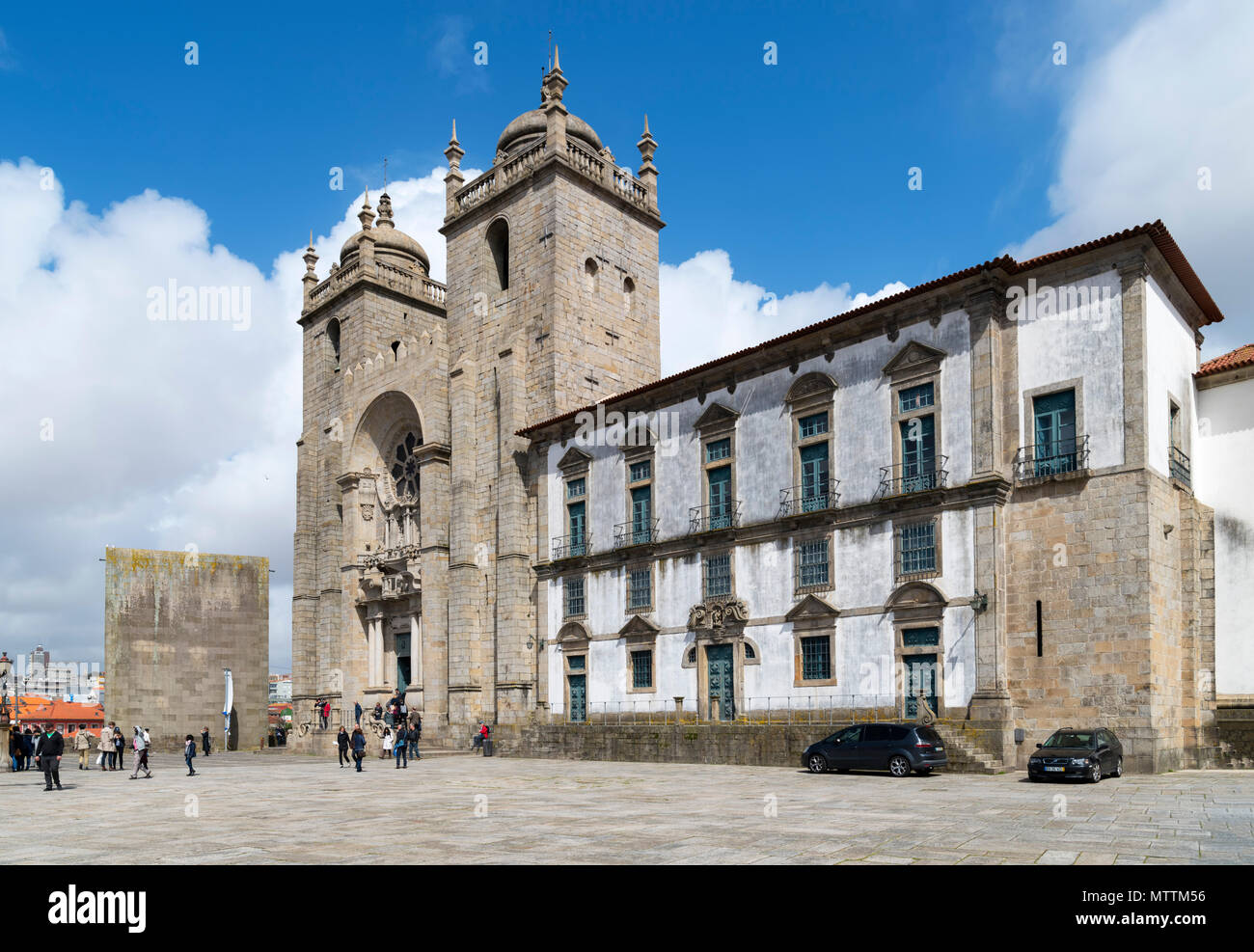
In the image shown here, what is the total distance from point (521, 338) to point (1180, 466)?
24.9 metres

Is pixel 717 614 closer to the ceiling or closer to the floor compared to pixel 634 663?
closer to the ceiling

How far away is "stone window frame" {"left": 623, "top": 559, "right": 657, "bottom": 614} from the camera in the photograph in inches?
1394

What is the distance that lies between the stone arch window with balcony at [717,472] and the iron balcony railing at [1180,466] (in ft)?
41.3

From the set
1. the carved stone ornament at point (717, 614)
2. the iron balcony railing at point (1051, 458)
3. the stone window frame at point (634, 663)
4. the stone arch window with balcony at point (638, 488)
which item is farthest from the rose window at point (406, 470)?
the iron balcony railing at point (1051, 458)

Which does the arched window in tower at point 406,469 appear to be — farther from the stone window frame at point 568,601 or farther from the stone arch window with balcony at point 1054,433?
the stone arch window with balcony at point 1054,433

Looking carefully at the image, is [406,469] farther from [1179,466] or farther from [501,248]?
[1179,466]

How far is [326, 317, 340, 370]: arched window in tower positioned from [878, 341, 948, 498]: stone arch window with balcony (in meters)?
34.2

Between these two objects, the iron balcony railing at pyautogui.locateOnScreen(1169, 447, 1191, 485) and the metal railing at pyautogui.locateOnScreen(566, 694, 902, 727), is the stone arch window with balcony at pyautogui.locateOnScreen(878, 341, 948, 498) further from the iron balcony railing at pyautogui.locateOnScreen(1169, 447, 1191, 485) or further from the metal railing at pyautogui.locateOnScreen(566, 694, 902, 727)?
the metal railing at pyautogui.locateOnScreen(566, 694, 902, 727)

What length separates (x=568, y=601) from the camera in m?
38.7

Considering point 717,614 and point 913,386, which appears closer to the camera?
point 913,386

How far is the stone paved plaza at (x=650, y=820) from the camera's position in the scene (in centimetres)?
1150

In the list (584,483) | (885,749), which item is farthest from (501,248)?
(885,749)

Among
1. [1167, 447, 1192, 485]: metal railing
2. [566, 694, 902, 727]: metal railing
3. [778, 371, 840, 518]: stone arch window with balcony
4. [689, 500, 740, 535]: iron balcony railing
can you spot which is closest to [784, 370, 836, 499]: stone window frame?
[778, 371, 840, 518]: stone arch window with balcony

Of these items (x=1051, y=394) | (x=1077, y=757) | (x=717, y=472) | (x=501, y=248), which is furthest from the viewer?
(x=501, y=248)
